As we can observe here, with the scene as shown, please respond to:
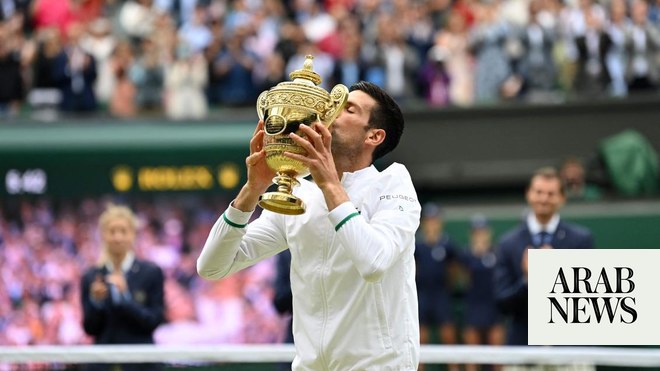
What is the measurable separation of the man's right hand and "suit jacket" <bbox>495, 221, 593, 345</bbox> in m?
3.58

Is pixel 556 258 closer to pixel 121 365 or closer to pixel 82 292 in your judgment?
pixel 121 365

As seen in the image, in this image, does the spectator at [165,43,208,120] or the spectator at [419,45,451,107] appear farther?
the spectator at [165,43,208,120]

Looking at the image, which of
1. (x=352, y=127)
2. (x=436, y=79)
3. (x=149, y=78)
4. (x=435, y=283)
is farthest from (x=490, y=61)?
(x=352, y=127)

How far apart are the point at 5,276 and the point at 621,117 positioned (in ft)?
24.0

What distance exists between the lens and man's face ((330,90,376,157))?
484cm

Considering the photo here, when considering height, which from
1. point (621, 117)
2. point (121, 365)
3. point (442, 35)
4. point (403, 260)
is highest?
point (442, 35)

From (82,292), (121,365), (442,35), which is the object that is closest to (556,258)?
(121,365)

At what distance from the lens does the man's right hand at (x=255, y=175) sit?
15.3 ft

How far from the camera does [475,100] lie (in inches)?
619

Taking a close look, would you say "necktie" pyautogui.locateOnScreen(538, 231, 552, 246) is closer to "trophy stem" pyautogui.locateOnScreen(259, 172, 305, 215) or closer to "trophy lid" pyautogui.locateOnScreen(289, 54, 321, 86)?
"trophy lid" pyautogui.locateOnScreen(289, 54, 321, 86)

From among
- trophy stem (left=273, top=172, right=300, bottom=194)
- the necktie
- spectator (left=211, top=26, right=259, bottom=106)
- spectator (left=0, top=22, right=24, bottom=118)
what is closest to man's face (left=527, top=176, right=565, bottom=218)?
the necktie

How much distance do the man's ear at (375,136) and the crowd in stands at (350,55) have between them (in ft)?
34.8

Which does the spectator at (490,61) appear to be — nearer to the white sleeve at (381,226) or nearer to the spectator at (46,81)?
the spectator at (46,81)

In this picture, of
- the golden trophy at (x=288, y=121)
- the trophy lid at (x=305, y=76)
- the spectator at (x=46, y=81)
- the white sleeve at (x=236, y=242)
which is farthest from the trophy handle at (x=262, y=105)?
the spectator at (x=46, y=81)
